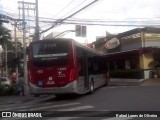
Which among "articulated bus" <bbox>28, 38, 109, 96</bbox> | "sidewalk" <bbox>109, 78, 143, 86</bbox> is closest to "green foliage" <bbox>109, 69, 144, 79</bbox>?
"sidewalk" <bbox>109, 78, 143, 86</bbox>

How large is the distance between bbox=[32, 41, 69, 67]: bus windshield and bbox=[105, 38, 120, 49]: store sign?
2439cm

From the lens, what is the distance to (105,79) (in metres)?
28.6

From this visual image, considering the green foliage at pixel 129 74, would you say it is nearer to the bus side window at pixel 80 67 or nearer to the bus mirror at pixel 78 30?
the bus mirror at pixel 78 30

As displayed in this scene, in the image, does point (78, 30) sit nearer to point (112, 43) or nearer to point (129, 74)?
point (129, 74)

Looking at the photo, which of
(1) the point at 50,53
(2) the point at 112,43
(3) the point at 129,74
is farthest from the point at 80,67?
(2) the point at 112,43

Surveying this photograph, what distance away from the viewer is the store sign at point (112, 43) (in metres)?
41.5

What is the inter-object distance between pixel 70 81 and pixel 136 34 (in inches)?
841

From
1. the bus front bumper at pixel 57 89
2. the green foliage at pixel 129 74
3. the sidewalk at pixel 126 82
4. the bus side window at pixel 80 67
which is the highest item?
the bus side window at pixel 80 67

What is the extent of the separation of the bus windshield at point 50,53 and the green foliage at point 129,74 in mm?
19261

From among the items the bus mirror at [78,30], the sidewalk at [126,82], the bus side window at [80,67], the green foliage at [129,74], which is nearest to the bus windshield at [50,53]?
the bus side window at [80,67]

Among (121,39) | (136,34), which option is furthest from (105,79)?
(121,39)

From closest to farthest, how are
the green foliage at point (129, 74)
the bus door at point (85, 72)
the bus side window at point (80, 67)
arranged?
1. the bus side window at point (80, 67)
2. the bus door at point (85, 72)
3. the green foliage at point (129, 74)

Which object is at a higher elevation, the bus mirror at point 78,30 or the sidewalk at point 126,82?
the bus mirror at point 78,30

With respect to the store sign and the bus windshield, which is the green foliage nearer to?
the store sign
